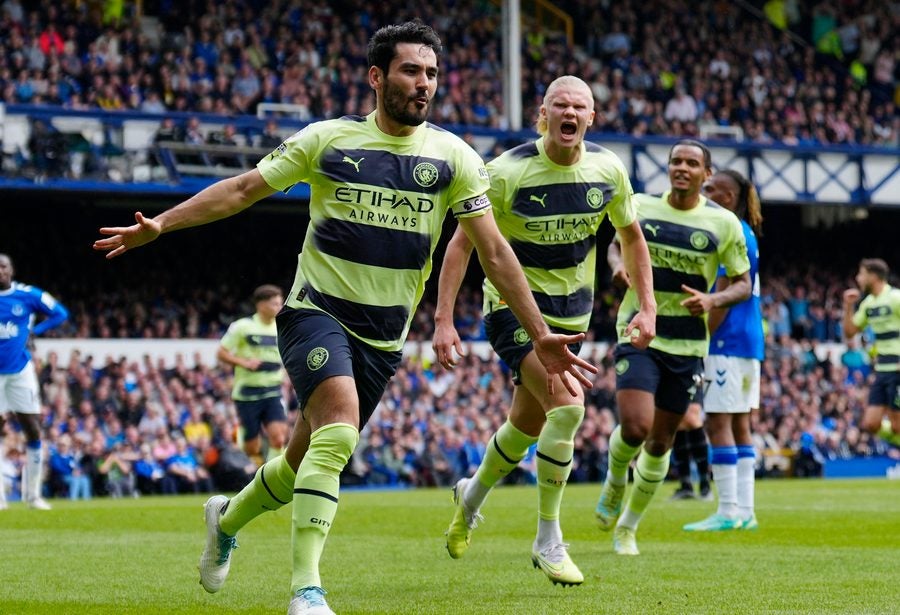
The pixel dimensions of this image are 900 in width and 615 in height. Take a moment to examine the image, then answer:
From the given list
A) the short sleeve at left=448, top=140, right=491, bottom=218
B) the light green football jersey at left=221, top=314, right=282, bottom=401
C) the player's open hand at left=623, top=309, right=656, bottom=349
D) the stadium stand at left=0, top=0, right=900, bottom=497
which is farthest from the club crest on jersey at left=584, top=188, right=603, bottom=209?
the stadium stand at left=0, top=0, right=900, bottom=497

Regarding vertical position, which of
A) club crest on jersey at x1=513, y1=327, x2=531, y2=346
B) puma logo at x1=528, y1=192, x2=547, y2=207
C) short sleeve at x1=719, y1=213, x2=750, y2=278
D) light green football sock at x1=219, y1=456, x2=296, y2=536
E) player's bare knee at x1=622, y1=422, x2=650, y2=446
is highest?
puma logo at x1=528, y1=192, x2=547, y2=207

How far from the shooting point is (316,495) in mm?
5598

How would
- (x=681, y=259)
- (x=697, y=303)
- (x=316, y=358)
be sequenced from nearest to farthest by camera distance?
(x=316, y=358) → (x=697, y=303) → (x=681, y=259)

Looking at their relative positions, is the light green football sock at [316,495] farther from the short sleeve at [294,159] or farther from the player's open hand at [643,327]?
the player's open hand at [643,327]

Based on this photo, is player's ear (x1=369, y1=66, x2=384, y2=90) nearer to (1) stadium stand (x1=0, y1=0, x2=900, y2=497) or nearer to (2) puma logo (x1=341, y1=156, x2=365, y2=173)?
(2) puma logo (x1=341, y1=156, x2=365, y2=173)

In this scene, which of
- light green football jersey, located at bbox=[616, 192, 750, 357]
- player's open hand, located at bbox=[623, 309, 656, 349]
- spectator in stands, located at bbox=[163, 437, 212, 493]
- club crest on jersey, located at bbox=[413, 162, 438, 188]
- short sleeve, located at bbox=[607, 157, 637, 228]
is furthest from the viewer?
spectator in stands, located at bbox=[163, 437, 212, 493]

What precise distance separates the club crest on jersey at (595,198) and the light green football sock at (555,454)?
1104 millimetres

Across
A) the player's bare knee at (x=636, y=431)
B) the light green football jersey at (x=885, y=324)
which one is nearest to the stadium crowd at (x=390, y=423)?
the light green football jersey at (x=885, y=324)

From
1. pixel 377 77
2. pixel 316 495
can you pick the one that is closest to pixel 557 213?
pixel 377 77

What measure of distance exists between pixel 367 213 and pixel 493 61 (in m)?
25.8

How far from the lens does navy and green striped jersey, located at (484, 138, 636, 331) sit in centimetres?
782

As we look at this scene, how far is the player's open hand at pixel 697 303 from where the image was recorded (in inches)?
357

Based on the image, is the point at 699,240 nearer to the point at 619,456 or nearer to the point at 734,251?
the point at 734,251

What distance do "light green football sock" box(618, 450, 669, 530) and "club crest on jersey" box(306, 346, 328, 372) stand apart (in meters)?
3.63
